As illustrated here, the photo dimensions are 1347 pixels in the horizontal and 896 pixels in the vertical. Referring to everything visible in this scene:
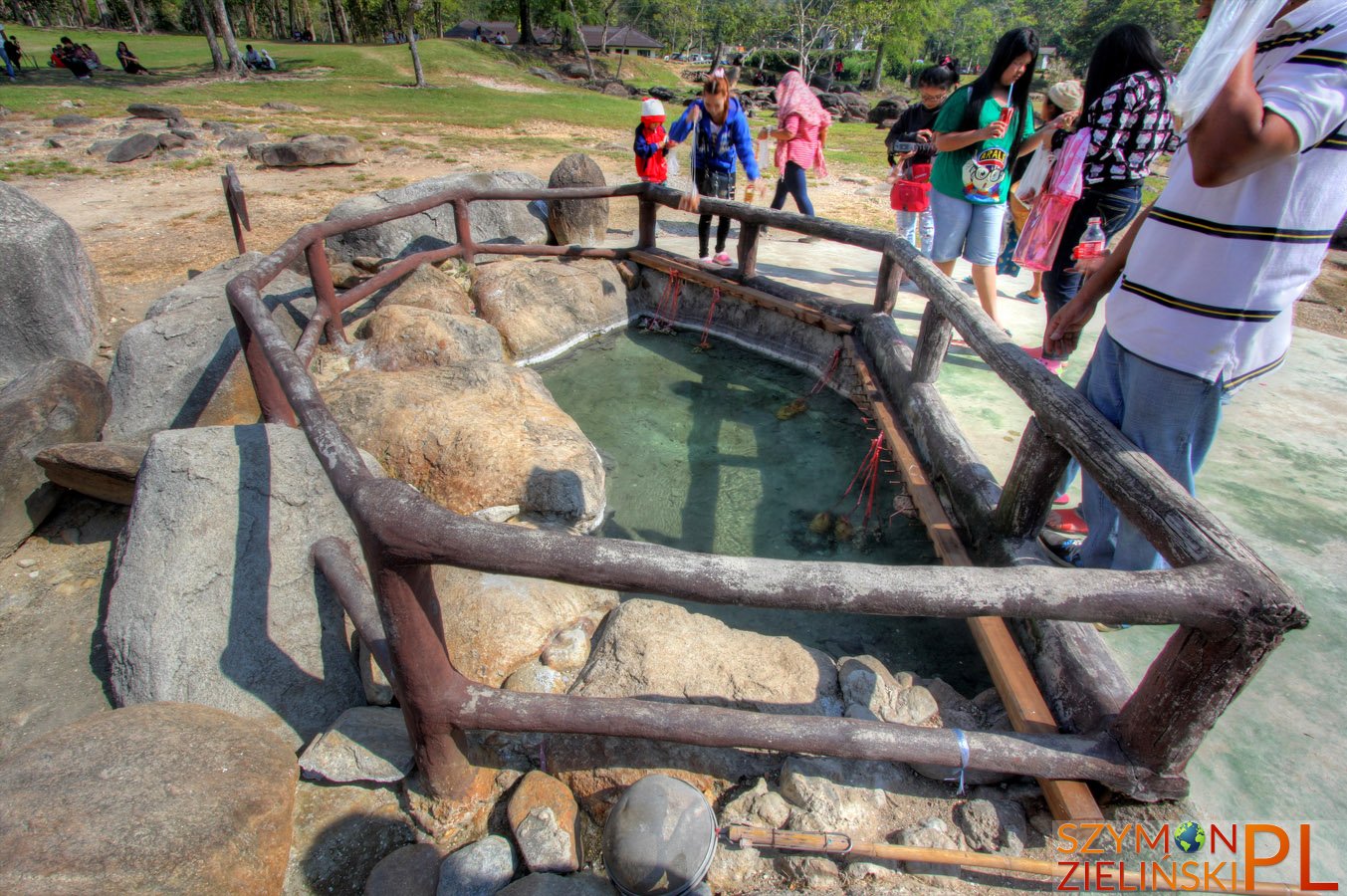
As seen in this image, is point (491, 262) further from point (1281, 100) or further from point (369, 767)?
point (1281, 100)

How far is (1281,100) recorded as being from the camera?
151 centimetres

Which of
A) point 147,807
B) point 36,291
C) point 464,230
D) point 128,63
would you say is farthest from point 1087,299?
point 128,63

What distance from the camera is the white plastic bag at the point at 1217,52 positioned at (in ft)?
4.81

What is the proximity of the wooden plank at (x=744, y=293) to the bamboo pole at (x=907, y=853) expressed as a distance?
149 inches

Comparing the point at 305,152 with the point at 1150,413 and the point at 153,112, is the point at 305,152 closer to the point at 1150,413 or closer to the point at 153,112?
the point at 153,112

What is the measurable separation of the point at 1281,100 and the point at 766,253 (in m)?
5.63

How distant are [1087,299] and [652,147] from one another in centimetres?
506

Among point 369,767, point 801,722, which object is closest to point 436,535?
point 369,767

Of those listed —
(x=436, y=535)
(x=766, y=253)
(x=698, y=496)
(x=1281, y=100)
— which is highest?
(x=1281, y=100)

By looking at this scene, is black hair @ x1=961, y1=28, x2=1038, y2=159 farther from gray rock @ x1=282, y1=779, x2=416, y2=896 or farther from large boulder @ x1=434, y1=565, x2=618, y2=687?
A: gray rock @ x1=282, y1=779, x2=416, y2=896

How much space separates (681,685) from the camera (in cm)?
→ 213

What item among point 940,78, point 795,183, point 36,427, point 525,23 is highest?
point 525,23

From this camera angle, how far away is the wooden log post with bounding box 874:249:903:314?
Answer: 4.49 meters

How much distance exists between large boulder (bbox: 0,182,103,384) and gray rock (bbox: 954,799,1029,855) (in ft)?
18.1
